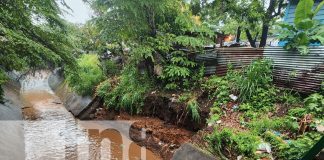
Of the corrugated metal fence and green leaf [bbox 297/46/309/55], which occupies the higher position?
green leaf [bbox 297/46/309/55]

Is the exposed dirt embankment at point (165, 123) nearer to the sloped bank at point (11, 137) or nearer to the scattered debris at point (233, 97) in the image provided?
the scattered debris at point (233, 97)

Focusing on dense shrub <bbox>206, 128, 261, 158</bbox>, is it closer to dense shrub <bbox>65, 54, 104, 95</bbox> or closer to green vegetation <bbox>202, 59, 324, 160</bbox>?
green vegetation <bbox>202, 59, 324, 160</bbox>

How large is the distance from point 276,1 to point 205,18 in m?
2.65

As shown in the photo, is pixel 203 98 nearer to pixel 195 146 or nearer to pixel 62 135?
pixel 195 146

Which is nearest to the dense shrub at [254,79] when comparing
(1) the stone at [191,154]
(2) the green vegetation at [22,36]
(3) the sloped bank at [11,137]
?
(1) the stone at [191,154]

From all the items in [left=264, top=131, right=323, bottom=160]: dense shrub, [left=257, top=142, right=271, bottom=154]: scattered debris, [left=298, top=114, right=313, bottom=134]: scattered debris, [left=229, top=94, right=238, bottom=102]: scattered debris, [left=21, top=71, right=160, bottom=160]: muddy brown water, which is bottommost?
[left=21, top=71, right=160, bottom=160]: muddy brown water

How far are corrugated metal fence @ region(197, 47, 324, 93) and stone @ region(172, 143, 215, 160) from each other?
8.58 ft

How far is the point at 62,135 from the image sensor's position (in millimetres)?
7059

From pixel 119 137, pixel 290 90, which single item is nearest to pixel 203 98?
pixel 290 90

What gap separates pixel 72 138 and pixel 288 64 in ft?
19.3

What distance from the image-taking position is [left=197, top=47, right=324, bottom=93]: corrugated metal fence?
4.93 meters

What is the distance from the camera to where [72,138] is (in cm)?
687

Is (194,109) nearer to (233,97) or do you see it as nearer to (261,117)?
(233,97)

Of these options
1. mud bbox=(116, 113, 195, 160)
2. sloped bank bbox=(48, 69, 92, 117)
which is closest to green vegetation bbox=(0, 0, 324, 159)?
sloped bank bbox=(48, 69, 92, 117)
